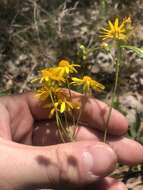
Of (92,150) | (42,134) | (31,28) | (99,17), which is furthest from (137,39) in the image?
(92,150)

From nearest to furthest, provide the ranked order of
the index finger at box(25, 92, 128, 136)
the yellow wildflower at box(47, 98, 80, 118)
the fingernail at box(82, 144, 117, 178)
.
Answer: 1. the fingernail at box(82, 144, 117, 178)
2. the yellow wildflower at box(47, 98, 80, 118)
3. the index finger at box(25, 92, 128, 136)

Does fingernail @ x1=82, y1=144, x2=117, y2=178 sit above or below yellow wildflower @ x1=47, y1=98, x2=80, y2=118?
below

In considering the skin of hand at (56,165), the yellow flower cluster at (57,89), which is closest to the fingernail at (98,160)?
the skin of hand at (56,165)

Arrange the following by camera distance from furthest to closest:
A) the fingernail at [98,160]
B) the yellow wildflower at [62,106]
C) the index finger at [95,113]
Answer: the index finger at [95,113], the yellow wildflower at [62,106], the fingernail at [98,160]

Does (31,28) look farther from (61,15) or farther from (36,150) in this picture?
(36,150)

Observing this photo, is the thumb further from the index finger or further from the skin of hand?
the index finger

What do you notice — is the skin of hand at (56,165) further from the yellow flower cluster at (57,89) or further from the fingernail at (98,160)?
the yellow flower cluster at (57,89)

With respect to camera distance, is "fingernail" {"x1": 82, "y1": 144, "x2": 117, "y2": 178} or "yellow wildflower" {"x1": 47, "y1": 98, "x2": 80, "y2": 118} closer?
"fingernail" {"x1": 82, "y1": 144, "x2": 117, "y2": 178}

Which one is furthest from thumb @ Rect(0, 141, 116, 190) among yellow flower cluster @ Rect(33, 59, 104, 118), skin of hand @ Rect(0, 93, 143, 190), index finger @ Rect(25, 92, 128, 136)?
index finger @ Rect(25, 92, 128, 136)
